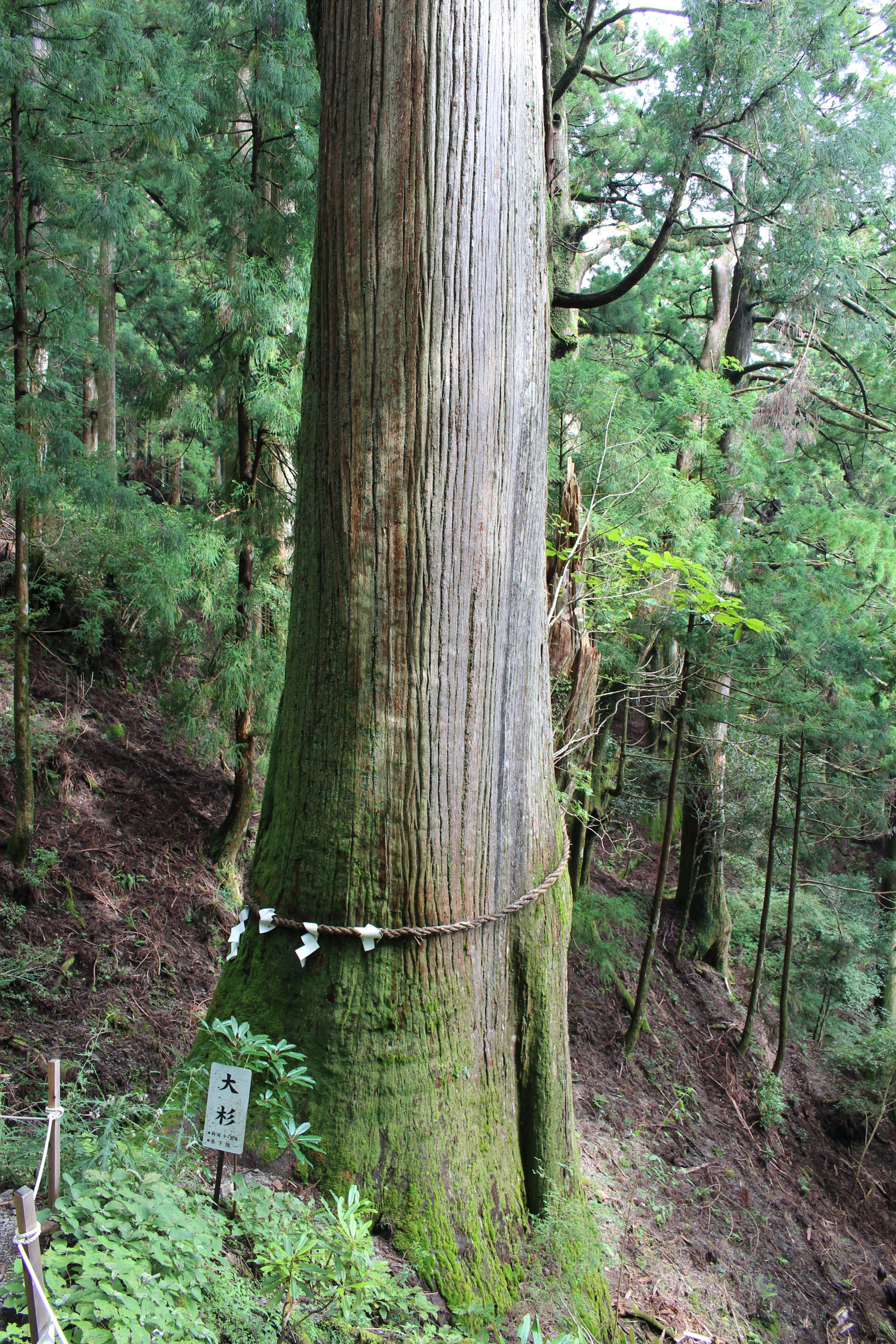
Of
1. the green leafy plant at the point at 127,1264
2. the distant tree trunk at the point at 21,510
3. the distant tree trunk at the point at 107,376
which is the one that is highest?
the distant tree trunk at the point at 107,376

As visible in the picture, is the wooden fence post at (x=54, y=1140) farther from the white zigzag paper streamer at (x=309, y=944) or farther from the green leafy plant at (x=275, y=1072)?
the white zigzag paper streamer at (x=309, y=944)

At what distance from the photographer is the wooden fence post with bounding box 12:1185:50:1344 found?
4.08 feet

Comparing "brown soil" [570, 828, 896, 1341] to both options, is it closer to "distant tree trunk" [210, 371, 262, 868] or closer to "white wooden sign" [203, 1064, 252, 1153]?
"white wooden sign" [203, 1064, 252, 1153]

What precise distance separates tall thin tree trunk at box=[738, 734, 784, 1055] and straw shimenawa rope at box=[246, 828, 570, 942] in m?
5.99

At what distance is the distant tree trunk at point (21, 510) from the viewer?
189 inches

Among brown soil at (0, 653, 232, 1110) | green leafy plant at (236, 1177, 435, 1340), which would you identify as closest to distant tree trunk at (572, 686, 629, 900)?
brown soil at (0, 653, 232, 1110)

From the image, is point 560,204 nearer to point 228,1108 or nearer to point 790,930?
point 228,1108

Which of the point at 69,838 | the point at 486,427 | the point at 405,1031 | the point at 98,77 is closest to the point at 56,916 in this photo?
the point at 69,838

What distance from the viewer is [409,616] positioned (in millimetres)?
2453

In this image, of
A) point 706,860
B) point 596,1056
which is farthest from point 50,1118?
point 706,860

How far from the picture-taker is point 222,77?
5.96m

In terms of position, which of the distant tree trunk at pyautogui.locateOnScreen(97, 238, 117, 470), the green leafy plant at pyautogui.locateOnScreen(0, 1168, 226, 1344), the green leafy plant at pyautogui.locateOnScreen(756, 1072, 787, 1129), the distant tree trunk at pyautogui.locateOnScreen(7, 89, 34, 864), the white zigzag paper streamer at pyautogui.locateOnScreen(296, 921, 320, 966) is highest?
the distant tree trunk at pyautogui.locateOnScreen(97, 238, 117, 470)

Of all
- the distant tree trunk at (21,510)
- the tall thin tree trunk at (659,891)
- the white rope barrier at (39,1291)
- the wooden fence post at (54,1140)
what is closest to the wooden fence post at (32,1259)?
the white rope barrier at (39,1291)

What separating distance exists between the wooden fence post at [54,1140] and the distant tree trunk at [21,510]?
12.5 feet
